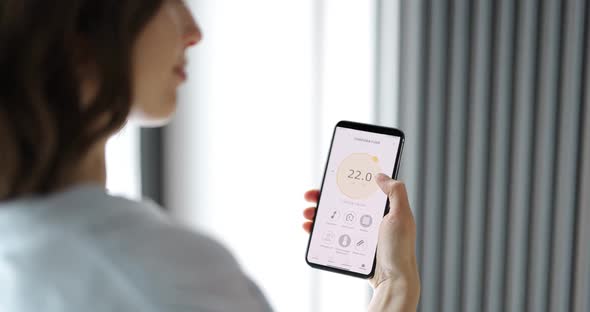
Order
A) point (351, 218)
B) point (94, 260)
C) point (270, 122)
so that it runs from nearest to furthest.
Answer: point (94, 260), point (351, 218), point (270, 122)

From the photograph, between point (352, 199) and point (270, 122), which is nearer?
point (352, 199)

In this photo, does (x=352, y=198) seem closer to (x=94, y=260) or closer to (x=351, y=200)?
(x=351, y=200)

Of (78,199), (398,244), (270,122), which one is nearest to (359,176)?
(398,244)

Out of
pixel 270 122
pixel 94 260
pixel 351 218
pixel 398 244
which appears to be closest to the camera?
pixel 94 260

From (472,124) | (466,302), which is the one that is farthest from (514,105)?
(466,302)

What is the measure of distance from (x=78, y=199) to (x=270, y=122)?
792 millimetres

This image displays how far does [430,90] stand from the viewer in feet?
3.47

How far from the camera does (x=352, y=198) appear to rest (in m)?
0.86

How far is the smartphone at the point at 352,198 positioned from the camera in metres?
0.84

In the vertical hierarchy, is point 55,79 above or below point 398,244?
above

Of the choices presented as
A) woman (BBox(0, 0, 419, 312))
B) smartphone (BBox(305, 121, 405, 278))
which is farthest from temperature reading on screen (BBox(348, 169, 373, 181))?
woman (BBox(0, 0, 419, 312))

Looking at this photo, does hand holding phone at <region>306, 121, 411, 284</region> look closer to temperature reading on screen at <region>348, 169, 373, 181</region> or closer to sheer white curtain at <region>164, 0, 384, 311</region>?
temperature reading on screen at <region>348, 169, 373, 181</region>

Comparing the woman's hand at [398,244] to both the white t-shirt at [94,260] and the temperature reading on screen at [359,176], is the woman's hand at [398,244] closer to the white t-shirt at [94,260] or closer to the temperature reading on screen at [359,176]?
the temperature reading on screen at [359,176]

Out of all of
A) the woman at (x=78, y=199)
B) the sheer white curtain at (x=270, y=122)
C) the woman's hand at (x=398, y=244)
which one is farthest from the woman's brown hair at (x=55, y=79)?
the sheer white curtain at (x=270, y=122)
